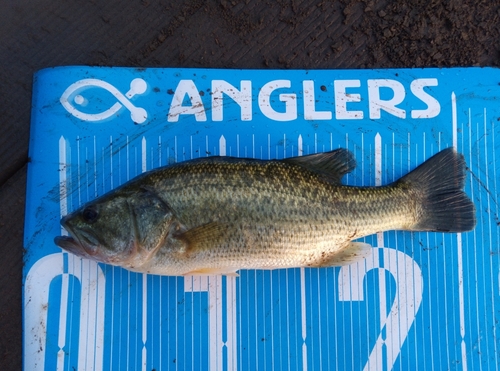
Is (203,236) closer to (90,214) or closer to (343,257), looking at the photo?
(90,214)

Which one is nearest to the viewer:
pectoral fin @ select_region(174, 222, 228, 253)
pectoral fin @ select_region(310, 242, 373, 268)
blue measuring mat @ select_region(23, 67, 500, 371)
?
pectoral fin @ select_region(174, 222, 228, 253)

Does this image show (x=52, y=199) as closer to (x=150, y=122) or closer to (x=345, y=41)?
(x=150, y=122)

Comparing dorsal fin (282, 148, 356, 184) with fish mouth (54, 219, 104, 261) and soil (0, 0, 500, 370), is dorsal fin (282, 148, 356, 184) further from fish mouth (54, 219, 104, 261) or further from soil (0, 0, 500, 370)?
fish mouth (54, 219, 104, 261)

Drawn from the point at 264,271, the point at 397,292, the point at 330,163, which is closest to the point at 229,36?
the point at 330,163

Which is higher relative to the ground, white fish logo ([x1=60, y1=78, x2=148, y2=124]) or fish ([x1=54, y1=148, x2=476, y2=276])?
white fish logo ([x1=60, y1=78, x2=148, y2=124])

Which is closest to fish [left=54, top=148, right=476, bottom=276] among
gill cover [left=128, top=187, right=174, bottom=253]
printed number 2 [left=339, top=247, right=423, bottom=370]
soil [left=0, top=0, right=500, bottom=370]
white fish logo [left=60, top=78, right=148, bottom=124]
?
gill cover [left=128, top=187, right=174, bottom=253]

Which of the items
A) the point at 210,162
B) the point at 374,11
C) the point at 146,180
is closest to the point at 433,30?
the point at 374,11

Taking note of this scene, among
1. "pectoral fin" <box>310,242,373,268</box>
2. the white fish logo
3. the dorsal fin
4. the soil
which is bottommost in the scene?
"pectoral fin" <box>310,242,373,268</box>

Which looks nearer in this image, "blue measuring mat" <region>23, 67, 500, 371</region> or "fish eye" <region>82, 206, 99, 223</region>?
"fish eye" <region>82, 206, 99, 223</region>
